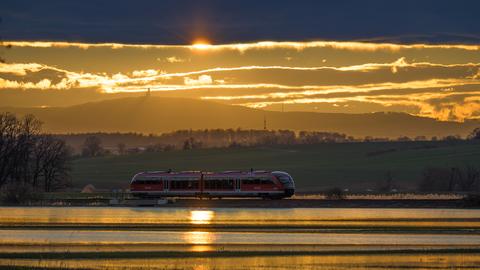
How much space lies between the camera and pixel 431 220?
239ft

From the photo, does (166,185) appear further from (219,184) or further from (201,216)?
(201,216)

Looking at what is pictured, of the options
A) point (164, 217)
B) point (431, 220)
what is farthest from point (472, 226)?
point (164, 217)

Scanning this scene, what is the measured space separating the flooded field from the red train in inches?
587

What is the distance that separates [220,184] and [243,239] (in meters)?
44.7

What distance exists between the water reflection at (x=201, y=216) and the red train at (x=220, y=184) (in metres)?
13.2

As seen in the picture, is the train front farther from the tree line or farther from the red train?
the tree line

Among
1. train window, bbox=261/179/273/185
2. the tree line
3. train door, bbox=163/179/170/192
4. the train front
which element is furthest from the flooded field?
the tree line

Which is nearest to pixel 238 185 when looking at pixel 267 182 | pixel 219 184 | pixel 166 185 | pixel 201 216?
pixel 219 184

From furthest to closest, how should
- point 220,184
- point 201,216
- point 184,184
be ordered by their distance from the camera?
1. point 184,184
2. point 220,184
3. point 201,216

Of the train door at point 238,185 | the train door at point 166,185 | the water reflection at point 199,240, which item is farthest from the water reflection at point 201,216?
the train door at point 166,185

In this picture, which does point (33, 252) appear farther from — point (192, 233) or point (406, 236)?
point (406, 236)

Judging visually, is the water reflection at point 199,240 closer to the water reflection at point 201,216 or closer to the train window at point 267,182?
the water reflection at point 201,216

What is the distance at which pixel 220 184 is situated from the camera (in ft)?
336

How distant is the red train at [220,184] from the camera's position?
331ft
